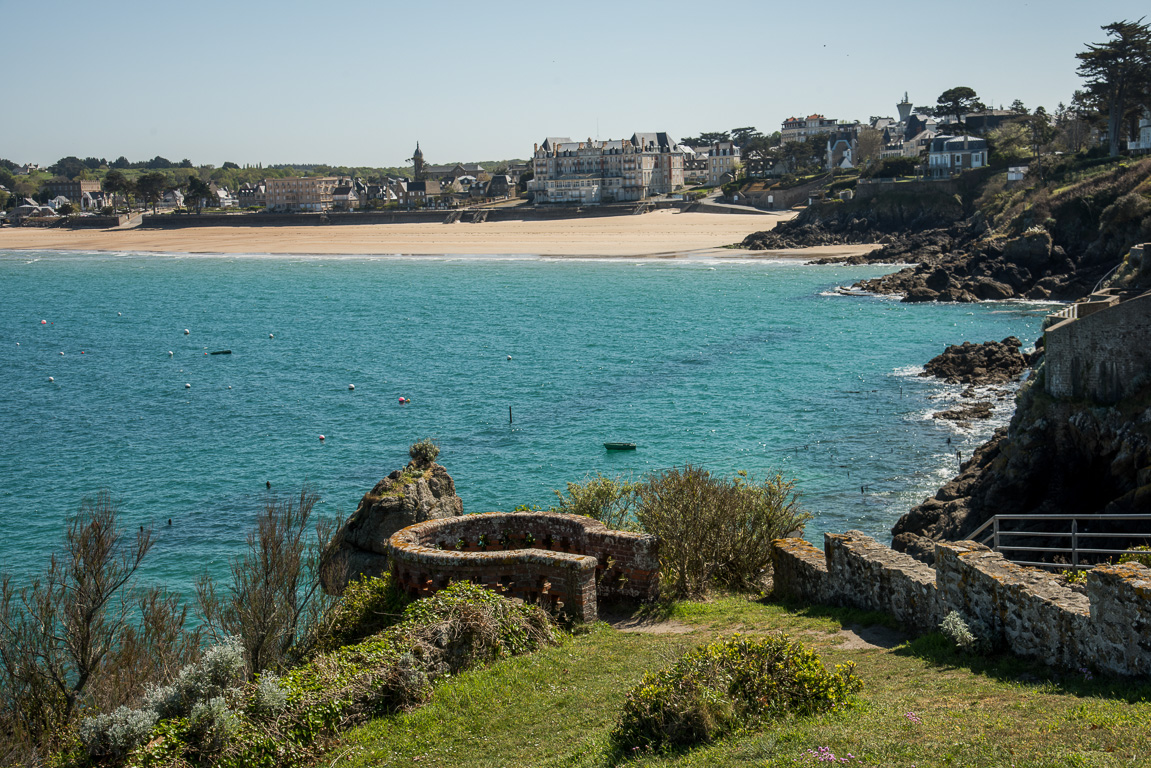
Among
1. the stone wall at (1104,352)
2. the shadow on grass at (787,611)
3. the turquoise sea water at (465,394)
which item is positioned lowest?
the turquoise sea water at (465,394)

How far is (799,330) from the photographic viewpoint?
59844mm

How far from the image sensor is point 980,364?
141ft

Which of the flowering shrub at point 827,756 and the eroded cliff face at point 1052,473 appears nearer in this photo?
the flowering shrub at point 827,756

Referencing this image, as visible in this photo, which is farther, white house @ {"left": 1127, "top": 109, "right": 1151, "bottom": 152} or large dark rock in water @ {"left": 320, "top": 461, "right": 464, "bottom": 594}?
white house @ {"left": 1127, "top": 109, "right": 1151, "bottom": 152}

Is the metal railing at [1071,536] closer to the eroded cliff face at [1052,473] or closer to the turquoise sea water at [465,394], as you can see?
the eroded cliff face at [1052,473]

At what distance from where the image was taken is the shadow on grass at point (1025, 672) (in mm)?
8383

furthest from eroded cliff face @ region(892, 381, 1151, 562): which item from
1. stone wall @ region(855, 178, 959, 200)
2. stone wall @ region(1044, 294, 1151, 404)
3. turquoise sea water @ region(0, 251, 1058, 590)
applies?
stone wall @ region(855, 178, 959, 200)

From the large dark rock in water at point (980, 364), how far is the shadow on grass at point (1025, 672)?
33.6 m

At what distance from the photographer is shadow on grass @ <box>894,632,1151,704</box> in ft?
27.5

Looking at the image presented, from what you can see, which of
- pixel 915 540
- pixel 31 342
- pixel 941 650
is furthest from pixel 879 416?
pixel 31 342

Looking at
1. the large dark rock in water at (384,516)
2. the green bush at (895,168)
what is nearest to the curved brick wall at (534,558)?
the large dark rock in water at (384,516)

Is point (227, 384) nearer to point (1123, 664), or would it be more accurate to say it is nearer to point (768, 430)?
point (768, 430)

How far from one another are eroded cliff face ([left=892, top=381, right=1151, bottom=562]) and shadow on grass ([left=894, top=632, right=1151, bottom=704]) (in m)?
10.1

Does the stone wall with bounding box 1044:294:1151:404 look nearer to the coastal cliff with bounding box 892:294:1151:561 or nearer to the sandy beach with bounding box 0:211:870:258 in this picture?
the coastal cliff with bounding box 892:294:1151:561
